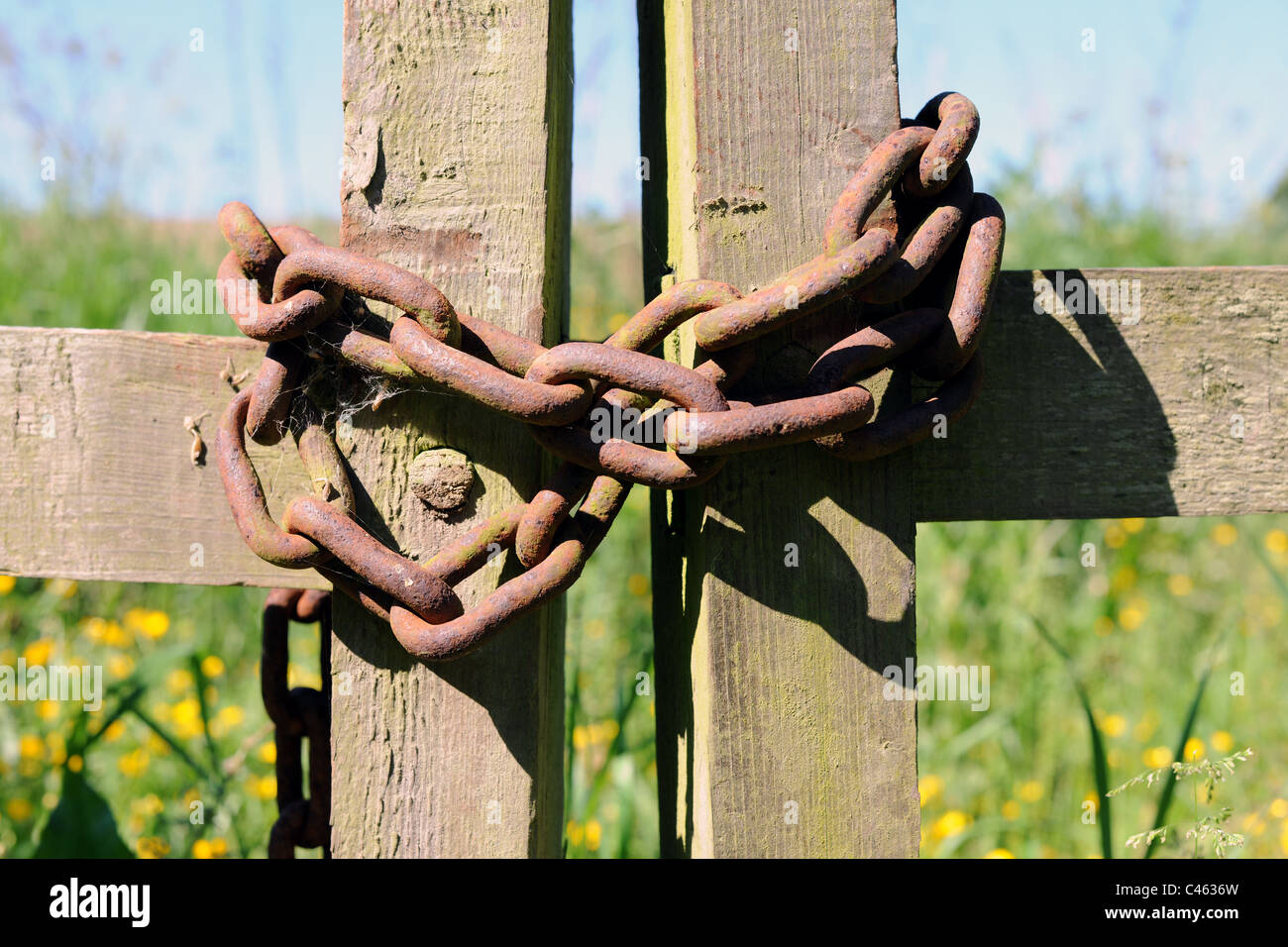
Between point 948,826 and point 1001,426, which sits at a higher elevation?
point 1001,426

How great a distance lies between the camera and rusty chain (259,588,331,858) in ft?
3.85

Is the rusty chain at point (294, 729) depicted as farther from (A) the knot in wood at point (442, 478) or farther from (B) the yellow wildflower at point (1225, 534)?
(B) the yellow wildflower at point (1225, 534)

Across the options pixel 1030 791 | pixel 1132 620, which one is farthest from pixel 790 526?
pixel 1132 620

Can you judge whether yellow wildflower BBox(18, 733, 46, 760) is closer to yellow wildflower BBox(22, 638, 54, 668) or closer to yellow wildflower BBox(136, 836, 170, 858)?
yellow wildflower BBox(22, 638, 54, 668)

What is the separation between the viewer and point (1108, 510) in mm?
1101

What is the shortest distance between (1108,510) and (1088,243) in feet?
13.8

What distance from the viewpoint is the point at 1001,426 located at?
107 centimetres

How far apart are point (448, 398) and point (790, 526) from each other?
0.38 metres

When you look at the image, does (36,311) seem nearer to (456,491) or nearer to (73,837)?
(73,837)

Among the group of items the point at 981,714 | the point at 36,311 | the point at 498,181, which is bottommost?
the point at 981,714

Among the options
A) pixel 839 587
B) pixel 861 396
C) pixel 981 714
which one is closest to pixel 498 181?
pixel 861 396

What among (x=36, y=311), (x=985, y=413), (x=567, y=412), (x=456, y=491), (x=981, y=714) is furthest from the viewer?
(x=36, y=311)

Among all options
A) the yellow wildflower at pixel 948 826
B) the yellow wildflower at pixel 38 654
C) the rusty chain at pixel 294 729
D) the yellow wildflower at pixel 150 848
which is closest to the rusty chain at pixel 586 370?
the rusty chain at pixel 294 729

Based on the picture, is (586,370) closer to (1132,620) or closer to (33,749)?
(33,749)
